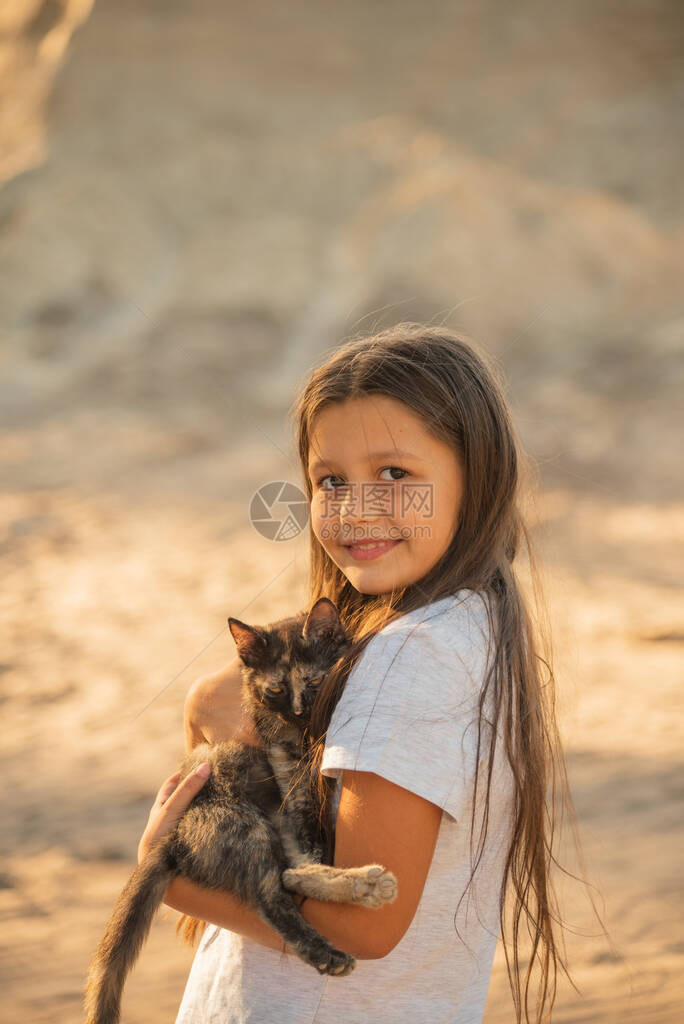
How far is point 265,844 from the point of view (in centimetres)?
160

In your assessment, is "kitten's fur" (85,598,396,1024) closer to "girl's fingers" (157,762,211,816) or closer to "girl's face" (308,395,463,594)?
"girl's fingers" (157,762,211,816)

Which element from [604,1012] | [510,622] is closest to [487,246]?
[604,1012]

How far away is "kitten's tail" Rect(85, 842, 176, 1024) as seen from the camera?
157 cm

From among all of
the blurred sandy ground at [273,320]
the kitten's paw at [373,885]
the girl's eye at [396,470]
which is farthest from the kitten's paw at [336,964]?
the blurred sandy ground at [273,320]

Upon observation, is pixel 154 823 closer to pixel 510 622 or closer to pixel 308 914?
pixel 308 914

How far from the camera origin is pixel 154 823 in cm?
166

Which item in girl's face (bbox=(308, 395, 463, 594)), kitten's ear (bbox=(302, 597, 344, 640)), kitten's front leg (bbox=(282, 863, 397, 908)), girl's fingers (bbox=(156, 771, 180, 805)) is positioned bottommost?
kitten's front leg (bbox=(282, 863, 397, 908))

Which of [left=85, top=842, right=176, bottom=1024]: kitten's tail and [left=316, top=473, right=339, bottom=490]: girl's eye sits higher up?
[left=316, top=473, right=339, bottom=490]: girl's eye

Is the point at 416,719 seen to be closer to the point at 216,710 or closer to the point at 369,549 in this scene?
the point at 369,549

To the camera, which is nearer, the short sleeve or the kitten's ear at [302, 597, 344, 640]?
the short sleeve

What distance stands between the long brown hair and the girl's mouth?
0.24 feet

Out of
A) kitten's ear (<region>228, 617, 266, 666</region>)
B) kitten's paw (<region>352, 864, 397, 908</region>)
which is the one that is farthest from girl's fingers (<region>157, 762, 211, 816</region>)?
kitten's paw (<region>352, 864, 397, 908</region>)

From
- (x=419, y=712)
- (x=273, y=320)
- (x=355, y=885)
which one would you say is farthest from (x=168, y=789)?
(x=273, y=320)

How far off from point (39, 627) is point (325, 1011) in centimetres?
379
